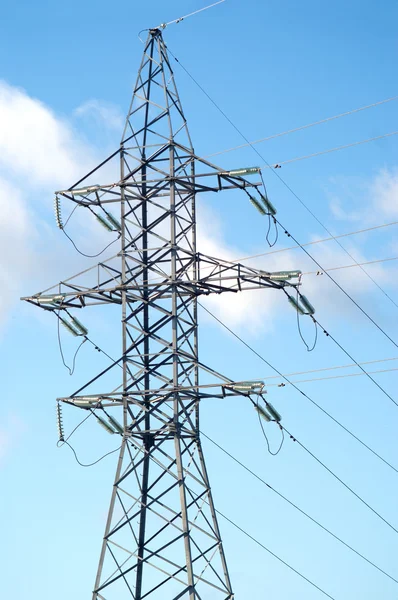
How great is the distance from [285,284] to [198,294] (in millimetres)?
3108

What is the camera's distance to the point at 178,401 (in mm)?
47406

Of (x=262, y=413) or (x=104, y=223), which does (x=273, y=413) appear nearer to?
(x=262, y=413)

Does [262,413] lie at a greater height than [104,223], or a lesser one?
lesser

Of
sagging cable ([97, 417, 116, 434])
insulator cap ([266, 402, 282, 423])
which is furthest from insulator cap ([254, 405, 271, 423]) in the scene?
sagging cable ([97, 417, 116, 434])

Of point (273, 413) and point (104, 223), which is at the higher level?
point (104, 223)

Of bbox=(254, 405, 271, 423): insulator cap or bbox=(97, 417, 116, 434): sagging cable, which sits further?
bbox=(97, 417, 116, 434): sagging cable

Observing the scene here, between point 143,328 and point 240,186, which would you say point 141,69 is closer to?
point 240,186

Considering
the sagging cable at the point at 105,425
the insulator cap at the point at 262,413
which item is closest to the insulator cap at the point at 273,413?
the insulator cap at the point at 262,413

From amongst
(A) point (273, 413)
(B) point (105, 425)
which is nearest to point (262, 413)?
(A) point (273, 413)

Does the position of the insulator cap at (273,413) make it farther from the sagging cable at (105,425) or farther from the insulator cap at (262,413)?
the sagging cable at (105,425)

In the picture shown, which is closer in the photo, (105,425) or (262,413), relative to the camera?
(262,413)

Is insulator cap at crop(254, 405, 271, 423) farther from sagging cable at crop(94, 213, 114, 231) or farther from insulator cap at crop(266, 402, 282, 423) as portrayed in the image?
sagging cable at crop(94, 213, 114, 231)

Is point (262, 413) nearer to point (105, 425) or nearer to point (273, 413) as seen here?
point (273, 413)

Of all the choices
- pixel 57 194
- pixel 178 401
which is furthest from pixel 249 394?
pixel 57 194
